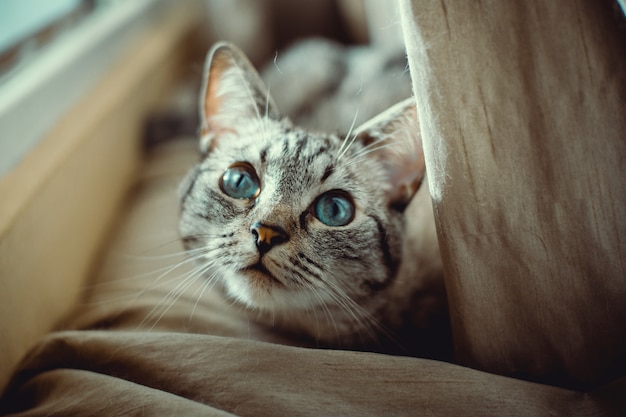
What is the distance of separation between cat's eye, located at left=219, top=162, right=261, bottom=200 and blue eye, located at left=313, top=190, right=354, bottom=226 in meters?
0.12

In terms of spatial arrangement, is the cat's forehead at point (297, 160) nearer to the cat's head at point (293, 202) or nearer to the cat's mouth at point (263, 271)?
the cat's head at point (293, 202)

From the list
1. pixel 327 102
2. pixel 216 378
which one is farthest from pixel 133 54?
pixel 216 378

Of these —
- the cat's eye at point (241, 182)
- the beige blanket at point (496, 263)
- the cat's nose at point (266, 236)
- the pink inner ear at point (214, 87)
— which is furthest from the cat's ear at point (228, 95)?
the beige blanket at point (496, 263)

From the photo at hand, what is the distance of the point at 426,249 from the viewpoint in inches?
42.1

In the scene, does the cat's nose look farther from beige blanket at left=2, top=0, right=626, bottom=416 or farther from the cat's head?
beige blanket at left=2, top=0, right=626, bottom=416

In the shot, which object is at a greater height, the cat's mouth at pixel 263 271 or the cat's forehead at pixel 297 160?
the cat's forehead at pixel 297 160

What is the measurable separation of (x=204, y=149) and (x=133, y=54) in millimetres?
994

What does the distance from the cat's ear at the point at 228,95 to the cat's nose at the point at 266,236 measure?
0.95ft

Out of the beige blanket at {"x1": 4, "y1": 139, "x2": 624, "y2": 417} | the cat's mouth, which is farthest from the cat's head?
the beige blanket at {"x1": 4, "y1": 139, "x2": 624, "y2": 417}

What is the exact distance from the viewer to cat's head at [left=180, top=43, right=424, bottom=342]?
792 millimetres

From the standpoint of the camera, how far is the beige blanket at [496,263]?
60 cm

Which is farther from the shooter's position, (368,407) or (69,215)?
(69,215)

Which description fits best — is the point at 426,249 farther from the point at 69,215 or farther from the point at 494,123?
the point at 69,215

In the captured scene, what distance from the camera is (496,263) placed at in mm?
648
